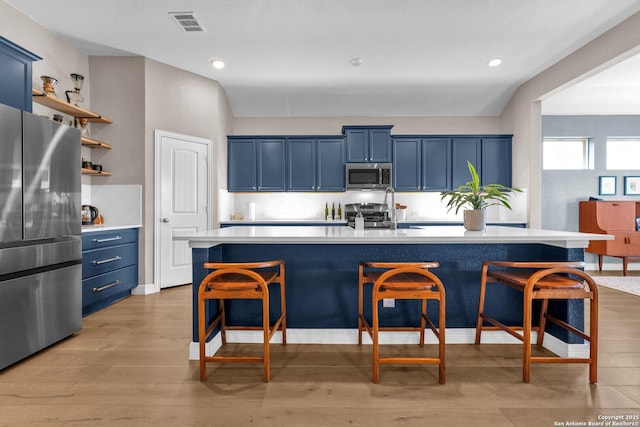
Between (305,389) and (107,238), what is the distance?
9.78 feet

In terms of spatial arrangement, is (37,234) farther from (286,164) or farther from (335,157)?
(335,157)

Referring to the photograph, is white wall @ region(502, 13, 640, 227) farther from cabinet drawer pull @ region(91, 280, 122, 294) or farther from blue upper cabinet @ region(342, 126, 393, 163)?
cabinet drawer pull @ region(91, 280, 122, 294)

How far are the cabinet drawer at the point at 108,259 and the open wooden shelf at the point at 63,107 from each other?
1.57m

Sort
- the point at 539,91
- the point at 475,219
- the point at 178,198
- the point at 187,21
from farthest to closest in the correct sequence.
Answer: the point at 539,91
the point at 178,198
the point at 187,21
the point at 475,219

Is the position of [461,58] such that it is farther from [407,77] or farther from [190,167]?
[190,167]

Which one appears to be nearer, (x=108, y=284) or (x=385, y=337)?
(x=385, y=337)

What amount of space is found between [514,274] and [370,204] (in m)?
3.52

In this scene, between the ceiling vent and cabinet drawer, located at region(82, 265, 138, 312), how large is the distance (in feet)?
9.11

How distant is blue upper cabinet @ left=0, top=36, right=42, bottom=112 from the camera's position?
8.48ft

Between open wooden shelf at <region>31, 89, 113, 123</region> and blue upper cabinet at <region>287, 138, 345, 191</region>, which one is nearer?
open wooden shelf at <region>31, 89, 113, 123</region>

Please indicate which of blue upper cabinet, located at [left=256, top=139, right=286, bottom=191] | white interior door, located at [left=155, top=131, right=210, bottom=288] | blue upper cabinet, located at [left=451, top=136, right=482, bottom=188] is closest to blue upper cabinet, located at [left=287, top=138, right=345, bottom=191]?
blue upper cabinet, located at [left=256, top=139, right=286, bottom=191]

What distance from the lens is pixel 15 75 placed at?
2688 millimetres

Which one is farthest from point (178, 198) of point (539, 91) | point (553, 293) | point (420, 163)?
point (539, 91)

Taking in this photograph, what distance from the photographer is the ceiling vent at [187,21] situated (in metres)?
3.43
